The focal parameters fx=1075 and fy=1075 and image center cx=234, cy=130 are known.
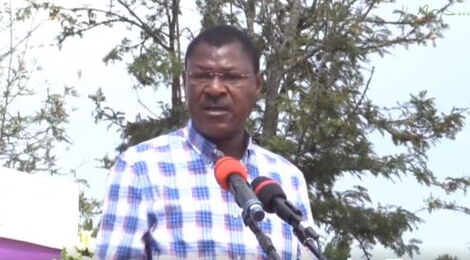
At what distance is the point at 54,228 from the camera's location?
15.9ft

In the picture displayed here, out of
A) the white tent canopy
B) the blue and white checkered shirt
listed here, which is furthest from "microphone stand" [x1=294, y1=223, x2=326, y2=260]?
the white tent canopy

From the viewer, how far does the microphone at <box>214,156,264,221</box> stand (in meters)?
2.04

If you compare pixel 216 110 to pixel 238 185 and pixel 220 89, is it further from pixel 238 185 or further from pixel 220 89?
pixel 238 185

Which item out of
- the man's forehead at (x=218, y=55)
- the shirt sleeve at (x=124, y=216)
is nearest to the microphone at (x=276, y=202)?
the shirt sleeve at (x=124, y=216)

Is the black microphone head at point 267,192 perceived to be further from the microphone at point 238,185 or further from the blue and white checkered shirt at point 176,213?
the blue and white checkered shirt at point 176,213

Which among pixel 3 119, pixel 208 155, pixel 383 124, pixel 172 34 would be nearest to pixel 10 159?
pixel 3 119

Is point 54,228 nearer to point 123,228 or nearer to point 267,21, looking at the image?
point 123,228

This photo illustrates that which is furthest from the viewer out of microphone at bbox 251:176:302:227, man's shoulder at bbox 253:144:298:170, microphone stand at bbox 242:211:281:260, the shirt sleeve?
man's shoulder at bbox 253:144:298:170

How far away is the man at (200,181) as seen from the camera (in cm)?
241

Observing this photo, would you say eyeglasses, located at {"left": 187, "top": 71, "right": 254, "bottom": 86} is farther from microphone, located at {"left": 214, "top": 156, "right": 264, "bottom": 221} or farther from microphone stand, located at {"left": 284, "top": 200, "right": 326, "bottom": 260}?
microphone stand, located at {"left": 284, "top": 200, "right": 326, "bottom": 260}

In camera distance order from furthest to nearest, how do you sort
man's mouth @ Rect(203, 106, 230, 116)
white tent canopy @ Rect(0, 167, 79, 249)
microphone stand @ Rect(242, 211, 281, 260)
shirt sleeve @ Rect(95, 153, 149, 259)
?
white tent canopy @ Rect(0, 167, 79, 249), man's mouth @ Rect(203, 106, 230, 116), shirt sleeve @ Rect(95, 153, 149, 259), microphone stand @ Rect(242, 211, 281, 260)

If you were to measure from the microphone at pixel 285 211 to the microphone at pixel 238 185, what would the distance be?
0.10 ft

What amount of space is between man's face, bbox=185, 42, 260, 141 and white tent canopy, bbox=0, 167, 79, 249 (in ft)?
7.65

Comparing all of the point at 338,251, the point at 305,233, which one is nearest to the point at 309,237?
the point at 305,233
